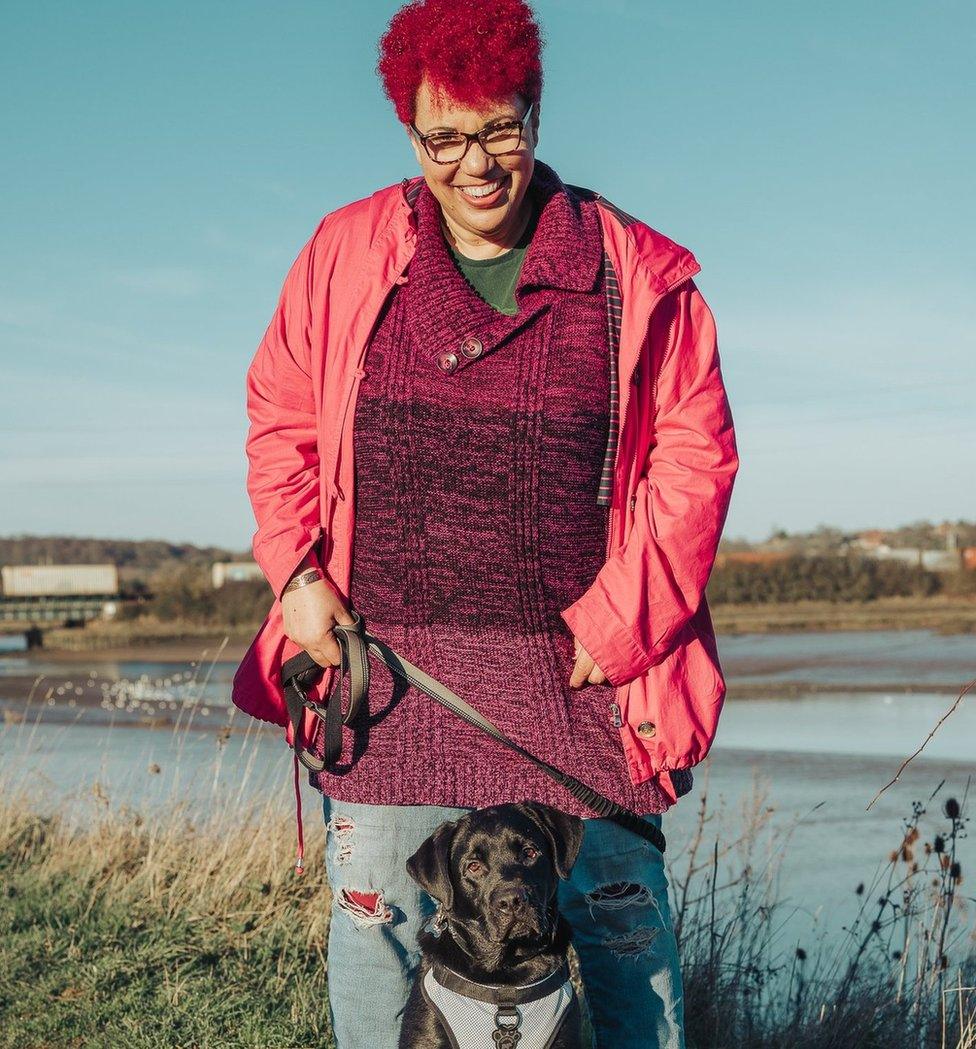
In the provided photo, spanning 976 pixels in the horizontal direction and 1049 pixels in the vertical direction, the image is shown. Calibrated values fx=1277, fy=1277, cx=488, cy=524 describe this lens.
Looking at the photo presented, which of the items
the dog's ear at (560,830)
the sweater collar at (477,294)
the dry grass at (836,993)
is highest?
the sweater collar at (477,294)

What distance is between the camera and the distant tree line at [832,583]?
28.4 metres

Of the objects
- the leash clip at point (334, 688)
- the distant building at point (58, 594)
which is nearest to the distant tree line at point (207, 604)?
the distant building at point (58, 594)

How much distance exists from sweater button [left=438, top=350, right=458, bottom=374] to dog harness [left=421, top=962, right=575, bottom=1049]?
→ 4.07 ft

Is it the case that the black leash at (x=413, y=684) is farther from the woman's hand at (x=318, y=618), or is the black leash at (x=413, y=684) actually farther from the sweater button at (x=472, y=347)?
the sweater button at (x=472, y=347)

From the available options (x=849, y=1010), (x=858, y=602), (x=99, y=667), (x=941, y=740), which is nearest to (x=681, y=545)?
(x=849, y=1010)

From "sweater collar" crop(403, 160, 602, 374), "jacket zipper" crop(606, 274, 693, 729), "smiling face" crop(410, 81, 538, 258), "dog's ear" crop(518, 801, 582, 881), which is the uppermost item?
"smiling face" crop(410, 81, 538, 258)

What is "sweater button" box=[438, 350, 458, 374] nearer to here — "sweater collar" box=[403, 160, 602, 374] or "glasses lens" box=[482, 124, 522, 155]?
"sweater collar" box=[403, 160, 602, 374]

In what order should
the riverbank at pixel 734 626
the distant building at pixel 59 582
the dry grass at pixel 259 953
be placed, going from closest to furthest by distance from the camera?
the dry grass at pixel 259 953 < the riverbank at pixel 734 626 < the distant building at pixel 59 582

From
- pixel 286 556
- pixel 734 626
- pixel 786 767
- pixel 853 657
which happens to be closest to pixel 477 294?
pixel 286 556

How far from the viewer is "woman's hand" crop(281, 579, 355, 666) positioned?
2652 millimetres

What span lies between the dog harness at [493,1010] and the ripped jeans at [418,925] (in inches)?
4.1

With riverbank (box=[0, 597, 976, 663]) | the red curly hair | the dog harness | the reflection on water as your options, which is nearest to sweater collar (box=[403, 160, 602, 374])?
the red curly hair

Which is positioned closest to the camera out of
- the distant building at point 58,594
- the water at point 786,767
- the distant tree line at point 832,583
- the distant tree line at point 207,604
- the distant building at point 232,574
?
the water at point 786,767

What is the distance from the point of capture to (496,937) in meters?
2.77
